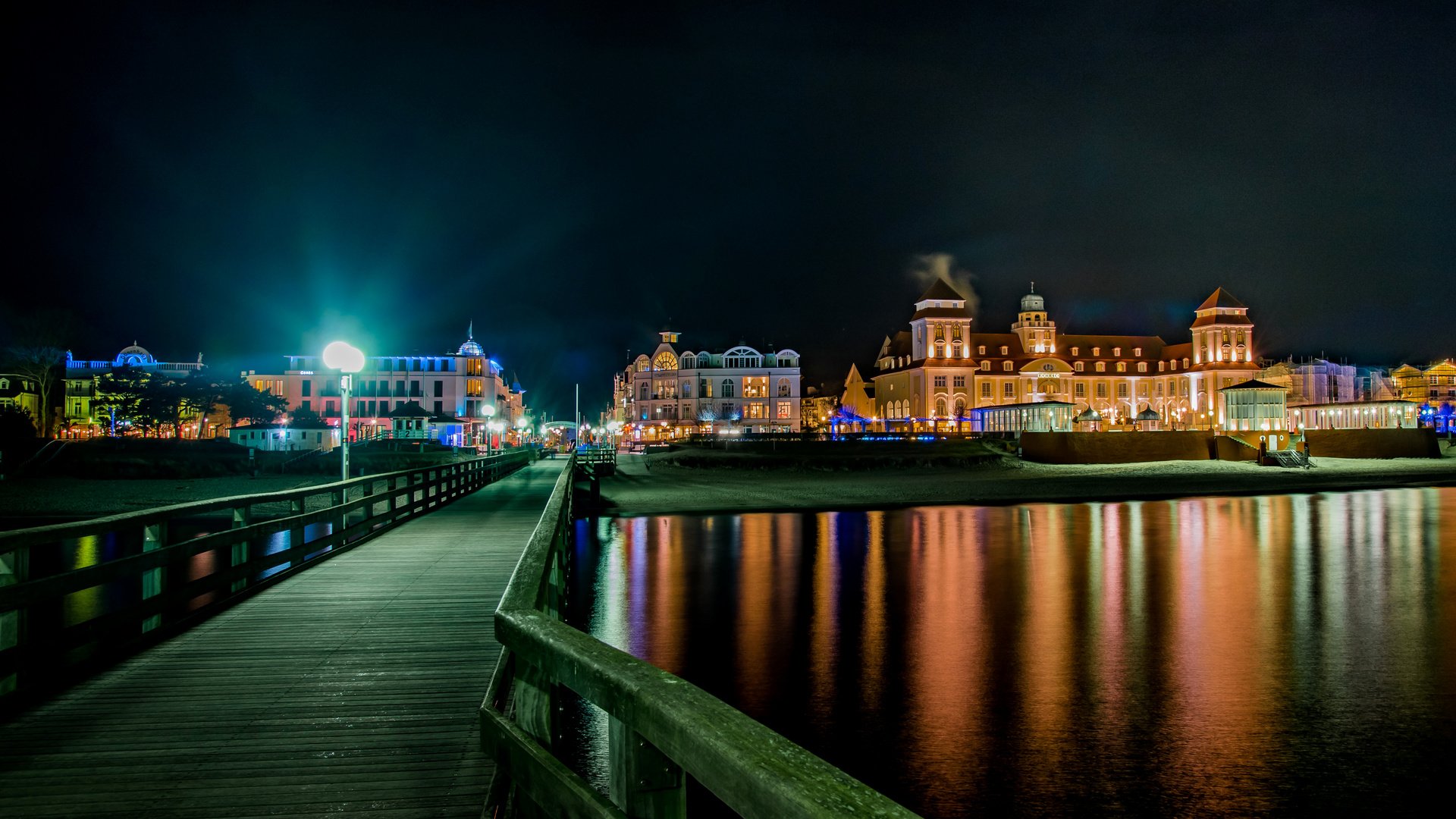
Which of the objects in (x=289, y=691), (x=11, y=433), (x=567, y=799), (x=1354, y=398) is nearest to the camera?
(x=567, y=799)

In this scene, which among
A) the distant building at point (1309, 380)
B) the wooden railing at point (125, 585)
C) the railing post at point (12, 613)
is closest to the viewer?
the railing post at point (12, 613)

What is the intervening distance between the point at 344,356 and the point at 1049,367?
8735cm

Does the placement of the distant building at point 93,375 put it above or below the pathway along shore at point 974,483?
above

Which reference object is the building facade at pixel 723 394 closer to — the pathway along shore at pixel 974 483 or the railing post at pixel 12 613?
the pathway along shore at pixel 974 483

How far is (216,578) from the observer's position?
941cm

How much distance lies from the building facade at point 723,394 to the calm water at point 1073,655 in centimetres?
6926

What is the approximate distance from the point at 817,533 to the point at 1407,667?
16.2m

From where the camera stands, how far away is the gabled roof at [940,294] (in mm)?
96812

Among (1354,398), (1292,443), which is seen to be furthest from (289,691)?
(1354,398)

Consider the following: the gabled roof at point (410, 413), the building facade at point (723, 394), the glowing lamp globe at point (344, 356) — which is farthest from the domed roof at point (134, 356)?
the glowing lamp globe at point (344, 356)

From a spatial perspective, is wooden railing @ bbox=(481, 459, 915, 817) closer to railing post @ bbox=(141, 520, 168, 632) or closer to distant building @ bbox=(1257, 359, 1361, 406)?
railing post @ bbox=(141, 520, 168, 632)

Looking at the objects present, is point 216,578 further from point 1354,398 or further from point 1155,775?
point 1354,398

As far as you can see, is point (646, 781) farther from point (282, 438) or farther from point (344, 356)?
point (282, 438)

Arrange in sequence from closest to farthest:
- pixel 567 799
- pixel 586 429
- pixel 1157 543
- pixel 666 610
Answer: pixel 567 799
pixel 666 610
pixel 1157 543
pixel 586 429
